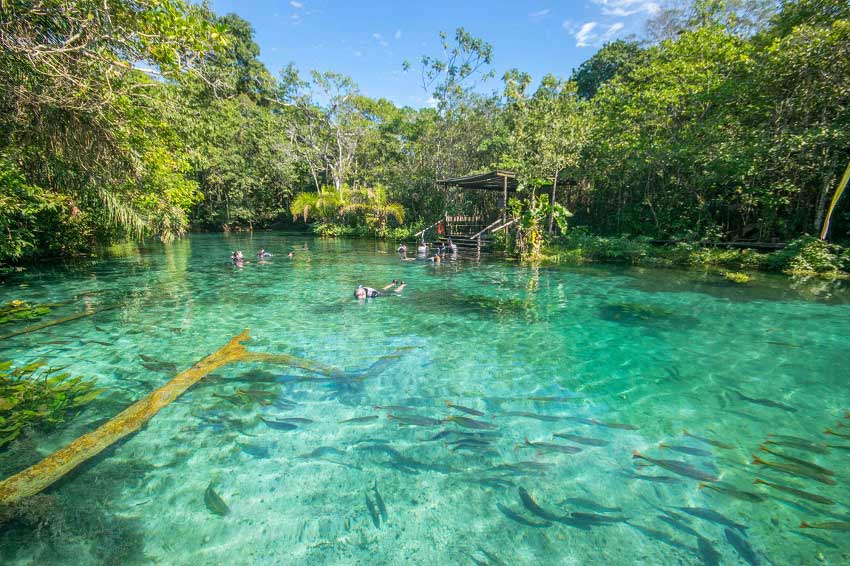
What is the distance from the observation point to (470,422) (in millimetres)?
4227

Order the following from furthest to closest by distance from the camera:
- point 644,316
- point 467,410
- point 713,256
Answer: point 713,256, point 644,316, point 467,410

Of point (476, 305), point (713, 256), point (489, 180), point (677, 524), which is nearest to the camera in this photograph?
point (677, 524)

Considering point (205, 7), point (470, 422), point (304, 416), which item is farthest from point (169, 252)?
point (470, 422)

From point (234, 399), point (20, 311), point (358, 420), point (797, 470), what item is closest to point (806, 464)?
point (797, 470)

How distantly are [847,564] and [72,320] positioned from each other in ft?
38.2

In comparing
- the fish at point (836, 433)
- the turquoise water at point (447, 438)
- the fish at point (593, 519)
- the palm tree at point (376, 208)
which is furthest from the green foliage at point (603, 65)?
the fish at point (593, 519)

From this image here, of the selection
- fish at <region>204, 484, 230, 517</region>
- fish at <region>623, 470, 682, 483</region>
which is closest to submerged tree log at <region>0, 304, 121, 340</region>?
fish at <region>204, 484, 230, 517</region>

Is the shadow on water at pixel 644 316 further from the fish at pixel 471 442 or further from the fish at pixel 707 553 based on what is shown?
the fish at pixel 707 553

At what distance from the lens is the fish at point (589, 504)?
2.98 meters

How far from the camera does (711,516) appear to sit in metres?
2.90

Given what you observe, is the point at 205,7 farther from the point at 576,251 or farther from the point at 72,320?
the point at 576,251

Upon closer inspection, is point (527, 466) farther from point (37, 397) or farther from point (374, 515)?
point (37, 397)

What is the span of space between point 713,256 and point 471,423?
15.8 meters

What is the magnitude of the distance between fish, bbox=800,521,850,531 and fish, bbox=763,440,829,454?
1287 millimetres
